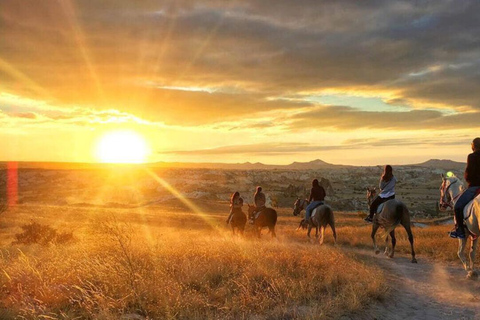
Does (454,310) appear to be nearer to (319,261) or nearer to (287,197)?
(319,261)

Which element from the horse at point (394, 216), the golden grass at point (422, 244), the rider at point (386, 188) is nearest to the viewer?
the horse at point (394, 216)

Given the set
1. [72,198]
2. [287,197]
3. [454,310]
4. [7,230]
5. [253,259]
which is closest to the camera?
[454,310]

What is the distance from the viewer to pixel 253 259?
1070 cm

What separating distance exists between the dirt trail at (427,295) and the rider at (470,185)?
149cm

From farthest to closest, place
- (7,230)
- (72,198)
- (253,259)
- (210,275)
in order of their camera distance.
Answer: (72,198)
(7,230)
(253,259)
(210,275)

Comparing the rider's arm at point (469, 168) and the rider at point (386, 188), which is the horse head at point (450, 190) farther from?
the rider at point (386, 188)

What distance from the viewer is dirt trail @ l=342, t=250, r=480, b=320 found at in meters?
8.23

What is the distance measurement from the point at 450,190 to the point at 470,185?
951 mm

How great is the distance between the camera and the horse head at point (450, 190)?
12.0m

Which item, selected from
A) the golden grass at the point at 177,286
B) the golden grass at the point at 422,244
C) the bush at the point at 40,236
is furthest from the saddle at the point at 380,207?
the bush at the point at 40,236

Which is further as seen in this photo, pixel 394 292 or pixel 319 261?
pixel 319 261

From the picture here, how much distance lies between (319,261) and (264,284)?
287cm

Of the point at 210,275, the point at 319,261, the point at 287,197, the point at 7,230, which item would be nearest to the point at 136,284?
the point at 210,275

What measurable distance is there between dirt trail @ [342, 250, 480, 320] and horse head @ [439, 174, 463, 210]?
218 cm
